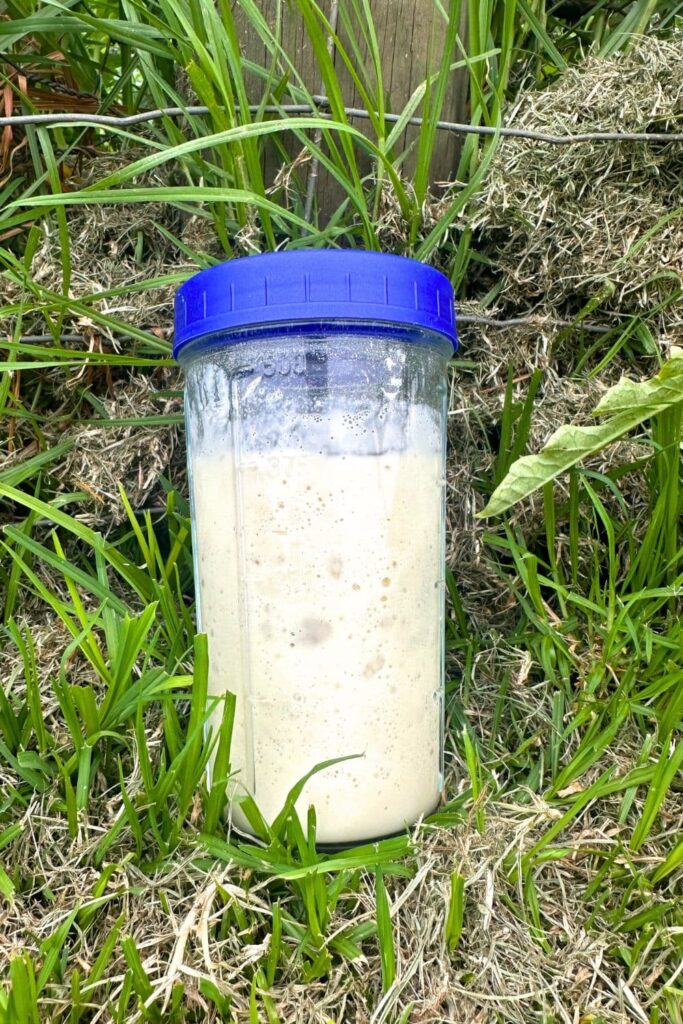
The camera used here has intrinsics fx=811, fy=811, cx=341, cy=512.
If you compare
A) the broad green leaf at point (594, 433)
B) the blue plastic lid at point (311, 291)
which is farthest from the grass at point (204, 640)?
the blue plastic lid at point (311, 291)

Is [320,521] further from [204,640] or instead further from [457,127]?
[457,127]

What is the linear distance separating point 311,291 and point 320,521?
0.79ft

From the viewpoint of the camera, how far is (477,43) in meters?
1.12

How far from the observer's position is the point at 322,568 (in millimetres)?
876

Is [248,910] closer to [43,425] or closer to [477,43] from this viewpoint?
[43,425]

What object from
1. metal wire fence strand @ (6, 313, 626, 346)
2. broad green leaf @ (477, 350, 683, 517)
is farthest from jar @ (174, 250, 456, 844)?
metal wire fence strand @ (6, 313, 626, 346)

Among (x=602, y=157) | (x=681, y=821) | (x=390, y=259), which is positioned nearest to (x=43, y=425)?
(x=390, y=259)

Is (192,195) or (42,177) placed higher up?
(42,177)

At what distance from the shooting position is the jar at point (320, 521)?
34.4 inches

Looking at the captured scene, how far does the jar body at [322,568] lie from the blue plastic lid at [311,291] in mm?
32

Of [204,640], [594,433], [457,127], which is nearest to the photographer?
[204,640]

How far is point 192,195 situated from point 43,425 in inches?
17.5

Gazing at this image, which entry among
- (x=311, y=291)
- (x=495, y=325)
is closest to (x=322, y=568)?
(x=311, y=291)

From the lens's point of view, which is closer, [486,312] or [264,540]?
[264,540]
